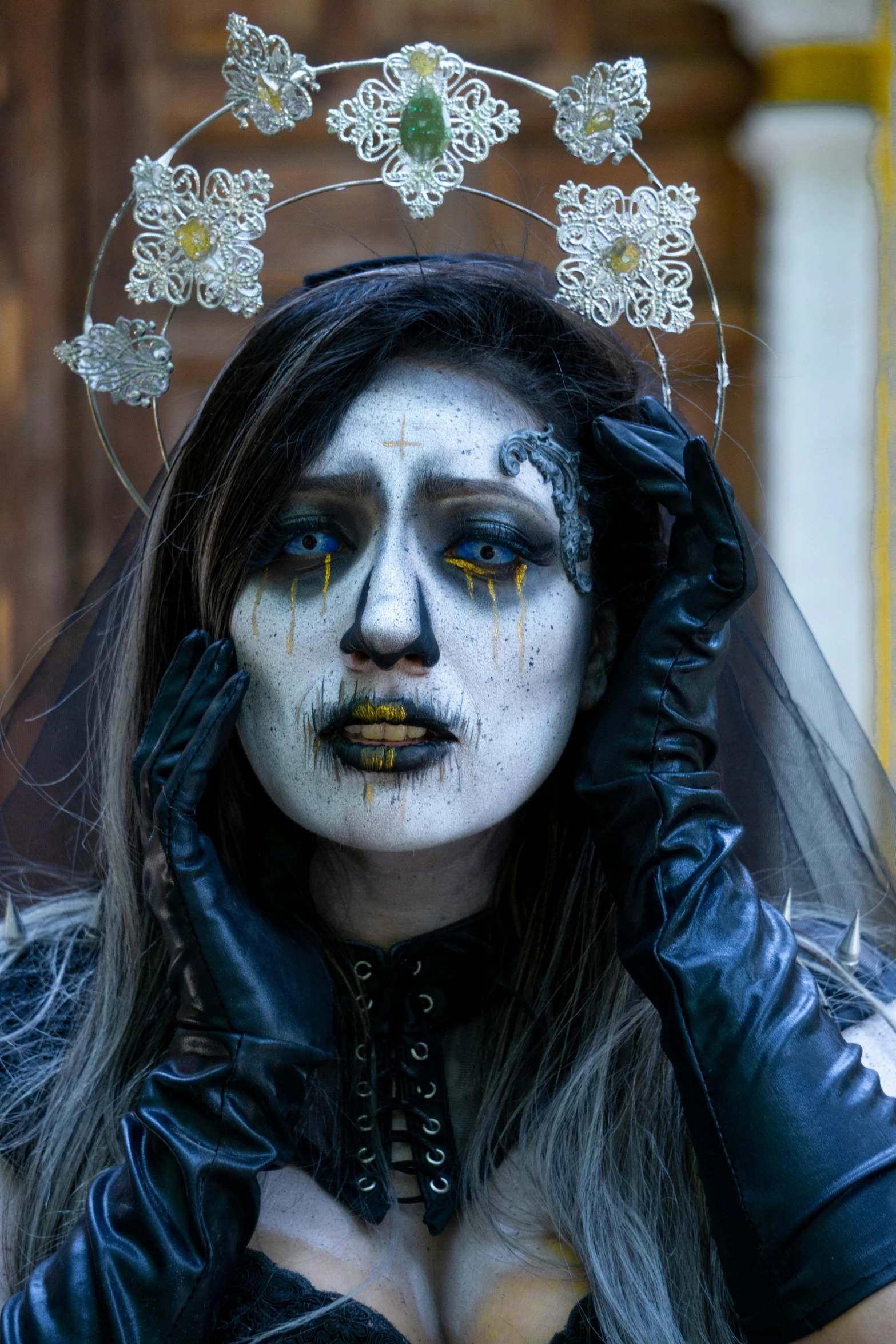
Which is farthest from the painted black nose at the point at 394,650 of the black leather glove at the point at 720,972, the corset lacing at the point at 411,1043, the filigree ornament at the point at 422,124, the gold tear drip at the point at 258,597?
the filigree ornament at the point at 422,124

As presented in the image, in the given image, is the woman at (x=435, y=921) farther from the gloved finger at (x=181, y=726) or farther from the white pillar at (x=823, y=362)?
the white pillar at (x=823, y=362)

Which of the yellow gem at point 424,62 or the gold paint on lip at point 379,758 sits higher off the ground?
the yellow gem at point 424,62

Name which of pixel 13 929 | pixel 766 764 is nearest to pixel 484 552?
pixel 766 764

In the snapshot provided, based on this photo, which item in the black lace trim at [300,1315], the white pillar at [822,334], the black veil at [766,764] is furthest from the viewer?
the white pillar at [822,334]

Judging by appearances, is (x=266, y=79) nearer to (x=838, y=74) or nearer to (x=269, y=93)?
(x=269, y=93)

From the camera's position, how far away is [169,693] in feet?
5.09

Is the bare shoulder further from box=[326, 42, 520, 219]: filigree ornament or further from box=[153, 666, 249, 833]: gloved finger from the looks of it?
box=[326, 42, 520, 219]: filigree ornament

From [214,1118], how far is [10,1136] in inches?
12.5

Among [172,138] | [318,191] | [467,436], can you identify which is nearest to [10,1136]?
[467,436]

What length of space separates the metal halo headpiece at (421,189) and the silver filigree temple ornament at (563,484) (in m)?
0.19

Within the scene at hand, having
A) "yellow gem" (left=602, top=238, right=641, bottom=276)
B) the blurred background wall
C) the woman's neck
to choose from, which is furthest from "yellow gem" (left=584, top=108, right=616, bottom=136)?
the blurred background wall

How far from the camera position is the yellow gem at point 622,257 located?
1.63 meters

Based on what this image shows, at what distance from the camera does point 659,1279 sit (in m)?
1.44

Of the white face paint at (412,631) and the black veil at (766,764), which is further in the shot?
the black veil at (766,764)
